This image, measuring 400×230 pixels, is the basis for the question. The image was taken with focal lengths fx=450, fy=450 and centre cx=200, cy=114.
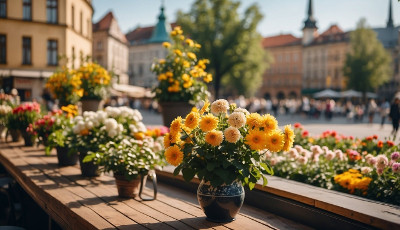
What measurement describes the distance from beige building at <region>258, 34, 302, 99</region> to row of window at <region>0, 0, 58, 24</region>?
62.3m

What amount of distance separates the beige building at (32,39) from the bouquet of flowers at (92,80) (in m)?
20.7

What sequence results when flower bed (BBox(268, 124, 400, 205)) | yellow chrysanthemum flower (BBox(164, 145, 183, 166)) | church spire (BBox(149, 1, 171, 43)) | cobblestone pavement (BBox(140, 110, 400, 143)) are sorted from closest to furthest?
yellow chrysanthemum flower (BBox(164, 145, 183, 166)) → flower bed (BBox(268, 124, 400, 205)) → cobblestone pavement (BBox(140, 110, 400, 143)) → church spire (BBox(149, 1, 171, 43))

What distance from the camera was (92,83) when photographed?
30.2 ft

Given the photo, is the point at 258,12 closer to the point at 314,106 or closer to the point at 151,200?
the point at 314,106

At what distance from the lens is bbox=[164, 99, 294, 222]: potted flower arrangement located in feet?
10.4

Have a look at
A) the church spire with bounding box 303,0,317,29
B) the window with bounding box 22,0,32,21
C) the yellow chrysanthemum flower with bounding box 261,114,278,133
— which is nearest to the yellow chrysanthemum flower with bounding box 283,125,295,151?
the yellow chrysanthemum flower with bounding box 261,114,278,133

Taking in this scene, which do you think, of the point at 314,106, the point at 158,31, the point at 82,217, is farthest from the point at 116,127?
the point at 158,31

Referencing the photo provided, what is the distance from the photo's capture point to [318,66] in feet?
264

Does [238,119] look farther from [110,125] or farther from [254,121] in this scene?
[110,125]

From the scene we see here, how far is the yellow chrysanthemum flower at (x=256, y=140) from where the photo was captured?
10.3 feet

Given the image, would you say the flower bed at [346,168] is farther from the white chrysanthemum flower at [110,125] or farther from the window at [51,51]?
the window at [51,51]

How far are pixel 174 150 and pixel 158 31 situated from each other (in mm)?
74766

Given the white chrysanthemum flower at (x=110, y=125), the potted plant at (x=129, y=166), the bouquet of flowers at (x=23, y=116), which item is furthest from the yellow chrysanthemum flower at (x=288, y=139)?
the bouquet of flowers at (x=23, y=116)

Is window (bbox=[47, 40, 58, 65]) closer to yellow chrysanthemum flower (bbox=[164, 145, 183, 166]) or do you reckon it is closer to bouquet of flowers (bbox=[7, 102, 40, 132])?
bouquet of flowers (bbox=[7, 102, 40, 132])
